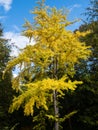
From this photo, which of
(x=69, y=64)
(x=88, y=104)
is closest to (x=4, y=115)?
(x=88, y=104)

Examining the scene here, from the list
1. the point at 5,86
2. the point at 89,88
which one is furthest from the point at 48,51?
the point at 5,86

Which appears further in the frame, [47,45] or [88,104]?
[88,104]

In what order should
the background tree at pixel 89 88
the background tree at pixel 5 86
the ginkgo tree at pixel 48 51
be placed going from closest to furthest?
the ginkgo tree at pixel 48 51 → the background tree at pixel 89 88 → the background tree at pixel 5 86

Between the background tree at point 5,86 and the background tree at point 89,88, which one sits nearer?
the background tree at point 89,88

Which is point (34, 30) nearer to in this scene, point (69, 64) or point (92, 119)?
point (69, 64)

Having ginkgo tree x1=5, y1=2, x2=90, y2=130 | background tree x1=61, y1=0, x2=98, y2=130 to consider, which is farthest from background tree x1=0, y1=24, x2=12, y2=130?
ginkgo tree x1=5, y1=2, x2=90, y2=130

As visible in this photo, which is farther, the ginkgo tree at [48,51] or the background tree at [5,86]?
the background tree at [5,86]

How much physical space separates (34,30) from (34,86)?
3.18m

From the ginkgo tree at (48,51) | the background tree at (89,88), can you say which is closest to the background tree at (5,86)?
the background tree at (89,88)

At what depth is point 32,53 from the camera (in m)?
16.7

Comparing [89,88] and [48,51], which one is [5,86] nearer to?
[89,88]

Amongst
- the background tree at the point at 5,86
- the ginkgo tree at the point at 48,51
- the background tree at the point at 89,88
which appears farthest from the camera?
the background tree at the point at 5,86

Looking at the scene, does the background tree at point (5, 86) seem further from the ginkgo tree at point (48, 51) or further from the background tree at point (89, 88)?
the ginkgo tree at point (48, 51)

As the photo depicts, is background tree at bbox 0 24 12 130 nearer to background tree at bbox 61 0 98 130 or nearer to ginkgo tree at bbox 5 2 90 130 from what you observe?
background tree at bbox 61 0 98 130
